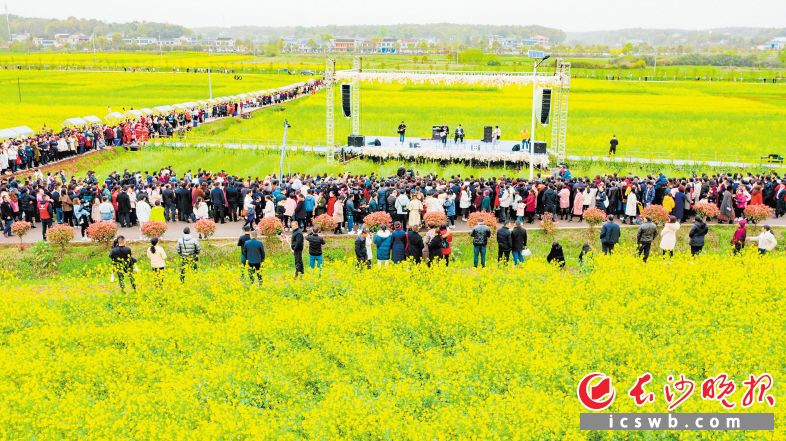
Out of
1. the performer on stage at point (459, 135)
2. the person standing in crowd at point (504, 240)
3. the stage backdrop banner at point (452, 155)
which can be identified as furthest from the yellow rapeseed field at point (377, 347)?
the performer on stage at point (459, 135)

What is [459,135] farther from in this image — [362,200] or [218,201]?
[218,201]

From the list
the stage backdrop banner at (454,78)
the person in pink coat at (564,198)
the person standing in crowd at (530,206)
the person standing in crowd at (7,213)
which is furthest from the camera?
the stage backdrop banner at (454,78)

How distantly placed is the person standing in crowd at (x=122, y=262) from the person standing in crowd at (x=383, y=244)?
562 cm

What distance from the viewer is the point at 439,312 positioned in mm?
14172

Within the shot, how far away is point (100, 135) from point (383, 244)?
23.2m

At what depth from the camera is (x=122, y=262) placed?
51.2 ft

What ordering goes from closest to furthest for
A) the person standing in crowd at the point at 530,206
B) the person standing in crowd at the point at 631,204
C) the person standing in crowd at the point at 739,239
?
1. the person standing in crowd at the point at 739,239
2. the person standing in crowd at the point at 631,204
3. the person standing in crowd at the point at 530,206

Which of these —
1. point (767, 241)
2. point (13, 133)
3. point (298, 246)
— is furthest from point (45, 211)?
point (767, 241)

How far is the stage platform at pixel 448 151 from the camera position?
30062mm

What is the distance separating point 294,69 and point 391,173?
232 ft

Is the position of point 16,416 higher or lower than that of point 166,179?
lower

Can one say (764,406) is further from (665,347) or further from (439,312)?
(439,312)

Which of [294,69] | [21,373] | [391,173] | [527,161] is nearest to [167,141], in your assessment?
[391,173]

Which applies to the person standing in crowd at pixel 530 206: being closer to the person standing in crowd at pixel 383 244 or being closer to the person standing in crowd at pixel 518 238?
the person standing in crowd at pixel 518 238
